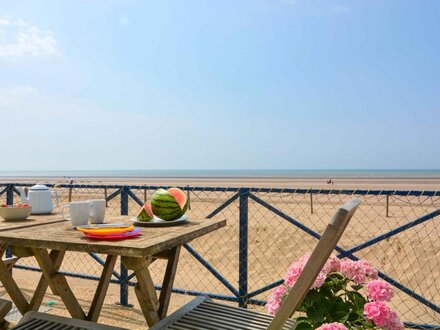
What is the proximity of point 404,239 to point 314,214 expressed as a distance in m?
4.57

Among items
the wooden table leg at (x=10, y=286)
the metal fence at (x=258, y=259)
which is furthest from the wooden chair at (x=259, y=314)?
the metal fence at (x=258, y=259)

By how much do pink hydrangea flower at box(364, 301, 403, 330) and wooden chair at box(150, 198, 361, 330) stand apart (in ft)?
Result: 1.19

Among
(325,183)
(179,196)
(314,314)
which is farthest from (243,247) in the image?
(325,183)

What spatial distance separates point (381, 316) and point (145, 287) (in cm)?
109

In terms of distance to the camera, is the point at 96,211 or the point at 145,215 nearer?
the point at 96,211

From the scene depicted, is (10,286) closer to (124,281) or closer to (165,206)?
(165,206)

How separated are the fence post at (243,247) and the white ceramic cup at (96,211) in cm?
150

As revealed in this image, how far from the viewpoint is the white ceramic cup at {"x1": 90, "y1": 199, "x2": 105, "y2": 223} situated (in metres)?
2.22

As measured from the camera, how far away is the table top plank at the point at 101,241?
1657 millimetres

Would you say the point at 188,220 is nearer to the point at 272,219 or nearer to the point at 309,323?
the point at 309,323

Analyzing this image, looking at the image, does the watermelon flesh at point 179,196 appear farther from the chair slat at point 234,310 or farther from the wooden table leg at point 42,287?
the wooden table leg at point 42,287

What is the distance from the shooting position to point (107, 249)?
1673 millimetres

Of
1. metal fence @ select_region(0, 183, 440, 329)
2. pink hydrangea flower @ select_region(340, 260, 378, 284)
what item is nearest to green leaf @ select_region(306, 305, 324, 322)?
pink hydrangea flower @ select_region(340, 260, 378, 284)

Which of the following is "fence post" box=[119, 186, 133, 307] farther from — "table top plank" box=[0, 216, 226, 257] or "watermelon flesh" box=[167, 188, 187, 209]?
"table top plank" box=[0, 216, 226, 257]
